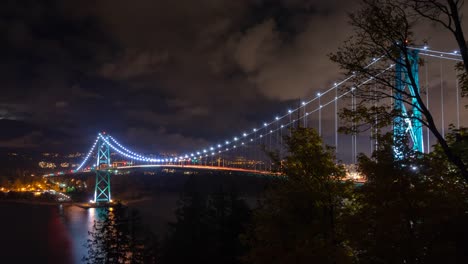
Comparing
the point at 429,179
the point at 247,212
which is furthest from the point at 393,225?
the point at 247,212

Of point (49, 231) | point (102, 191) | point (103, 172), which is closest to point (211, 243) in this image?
point (49, 231)

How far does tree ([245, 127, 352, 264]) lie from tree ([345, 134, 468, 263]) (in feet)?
2.14

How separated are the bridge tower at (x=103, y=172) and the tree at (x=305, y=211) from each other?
1917 inches

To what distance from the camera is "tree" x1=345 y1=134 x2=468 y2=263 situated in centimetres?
412

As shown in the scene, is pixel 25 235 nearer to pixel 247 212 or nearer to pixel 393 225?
pixel 247 212

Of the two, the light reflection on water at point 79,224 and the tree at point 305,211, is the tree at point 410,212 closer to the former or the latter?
the tree at point 305,211

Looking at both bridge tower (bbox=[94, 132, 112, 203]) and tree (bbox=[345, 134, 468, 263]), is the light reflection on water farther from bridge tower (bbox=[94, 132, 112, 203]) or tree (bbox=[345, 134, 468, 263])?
tree (bbox=[345, 134, 468, 263])

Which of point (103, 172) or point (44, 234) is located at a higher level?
point (103, 172)

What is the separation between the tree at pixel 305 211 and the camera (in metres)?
5.37

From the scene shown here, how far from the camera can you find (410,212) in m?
4.38

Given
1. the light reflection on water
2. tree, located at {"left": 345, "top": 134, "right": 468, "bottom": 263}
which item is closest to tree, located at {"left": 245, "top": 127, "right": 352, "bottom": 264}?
tree, located at {"left": 345, "top": 134, "right": 468, "bottom": 263}

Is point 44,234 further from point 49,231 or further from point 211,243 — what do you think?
point 211,243

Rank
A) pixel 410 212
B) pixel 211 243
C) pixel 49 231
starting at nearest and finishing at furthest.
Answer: pixel 410 212
pixel 211 243
pixel 49 231

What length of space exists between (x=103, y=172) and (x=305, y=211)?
176 feet
